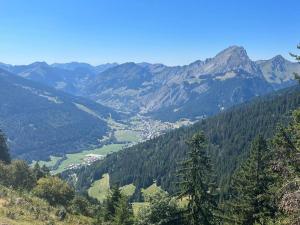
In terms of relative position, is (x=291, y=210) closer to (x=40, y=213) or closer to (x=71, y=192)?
(x=40, y=213)

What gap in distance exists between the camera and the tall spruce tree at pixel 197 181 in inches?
1513

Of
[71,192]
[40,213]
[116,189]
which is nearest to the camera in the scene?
[40,213]

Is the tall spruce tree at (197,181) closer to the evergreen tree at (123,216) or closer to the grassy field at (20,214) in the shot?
the evergreen tree at (123,216)

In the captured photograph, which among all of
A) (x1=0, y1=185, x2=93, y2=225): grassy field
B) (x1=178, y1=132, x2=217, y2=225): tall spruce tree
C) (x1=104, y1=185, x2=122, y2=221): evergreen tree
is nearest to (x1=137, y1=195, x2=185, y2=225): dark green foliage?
(x1=178, y1=132, x2=217, y2=225): tall spruce tree

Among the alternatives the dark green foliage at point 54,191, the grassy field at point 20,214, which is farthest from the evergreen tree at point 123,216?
the dark green foliage at point 54,191

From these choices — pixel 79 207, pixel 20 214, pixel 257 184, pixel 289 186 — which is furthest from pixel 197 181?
pixel 79 207

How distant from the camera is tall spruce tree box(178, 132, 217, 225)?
38438 millimetres

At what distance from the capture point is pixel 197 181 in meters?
38.8

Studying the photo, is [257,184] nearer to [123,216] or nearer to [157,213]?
[157,213]

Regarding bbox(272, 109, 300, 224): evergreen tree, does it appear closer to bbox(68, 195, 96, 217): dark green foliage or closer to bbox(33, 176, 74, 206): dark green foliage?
bbox(68, 195, 96, 217): dark green foliage

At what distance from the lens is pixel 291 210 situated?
807 inches

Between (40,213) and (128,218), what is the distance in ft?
46.5

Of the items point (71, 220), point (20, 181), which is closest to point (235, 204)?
point (71, 220)

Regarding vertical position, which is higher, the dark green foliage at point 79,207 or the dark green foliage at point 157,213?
the dark green foliage at point 157,213
